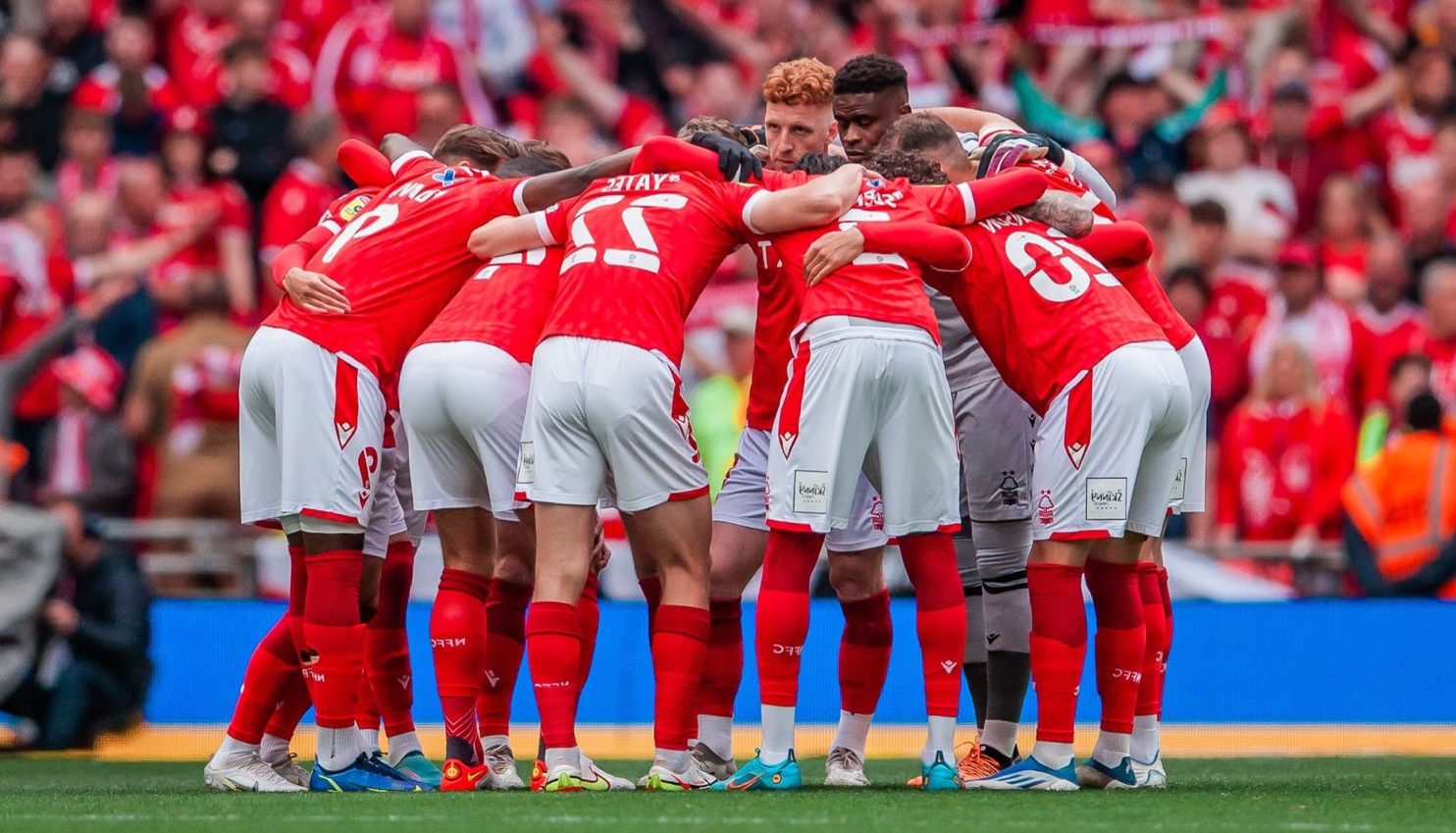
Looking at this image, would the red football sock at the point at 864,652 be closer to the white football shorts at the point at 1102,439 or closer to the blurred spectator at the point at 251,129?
the white football shorts at the point at 1102,439

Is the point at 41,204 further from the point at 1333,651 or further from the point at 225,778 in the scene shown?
the point at 1333,651

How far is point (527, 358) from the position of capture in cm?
768

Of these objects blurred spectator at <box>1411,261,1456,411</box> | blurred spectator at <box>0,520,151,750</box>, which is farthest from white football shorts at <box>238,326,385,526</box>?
blurred spectator at <box>1411,261,1456,411</box>

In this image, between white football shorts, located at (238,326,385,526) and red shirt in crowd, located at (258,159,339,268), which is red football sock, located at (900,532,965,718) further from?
red shirt in crowd, located at (258,159,339,268)

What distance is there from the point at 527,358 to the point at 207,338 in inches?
232

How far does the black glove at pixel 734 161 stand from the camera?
24.9 ft

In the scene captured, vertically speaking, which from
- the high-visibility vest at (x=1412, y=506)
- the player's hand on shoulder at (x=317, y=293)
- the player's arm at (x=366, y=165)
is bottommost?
the high-visibility vest at (x=1412, y=506)

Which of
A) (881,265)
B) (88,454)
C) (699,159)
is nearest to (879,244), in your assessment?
(881,265)

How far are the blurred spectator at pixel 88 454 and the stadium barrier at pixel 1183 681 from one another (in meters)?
1.62

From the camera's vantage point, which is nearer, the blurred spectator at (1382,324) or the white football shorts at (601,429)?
the white football shorts at (601,429)

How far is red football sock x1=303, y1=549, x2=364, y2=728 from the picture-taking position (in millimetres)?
7469

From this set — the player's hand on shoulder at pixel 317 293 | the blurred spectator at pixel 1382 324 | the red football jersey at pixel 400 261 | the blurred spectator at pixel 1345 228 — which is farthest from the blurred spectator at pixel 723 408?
the player's hand on shoulder at pixel 317 293

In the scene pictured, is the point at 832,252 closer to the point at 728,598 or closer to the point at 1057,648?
the point at 728,598

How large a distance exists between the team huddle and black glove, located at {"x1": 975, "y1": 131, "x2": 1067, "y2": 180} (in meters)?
0.02
